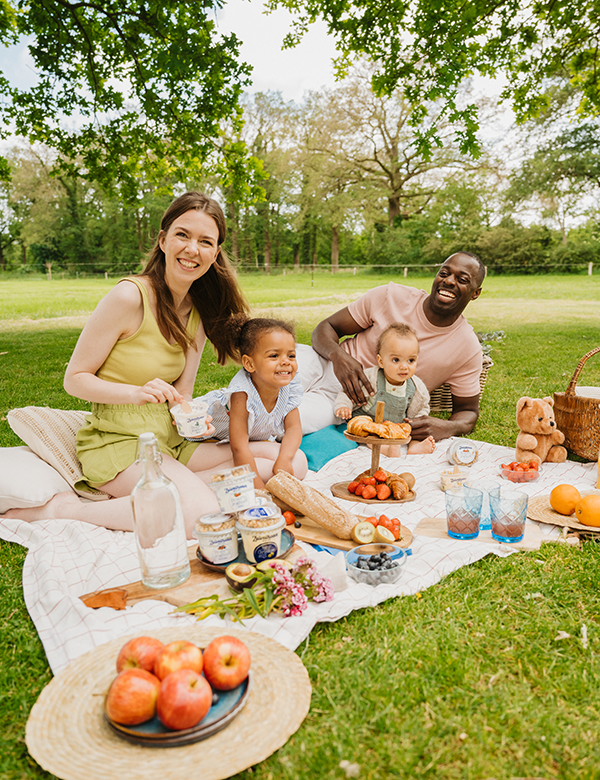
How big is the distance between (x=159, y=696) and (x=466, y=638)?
1.26 metres

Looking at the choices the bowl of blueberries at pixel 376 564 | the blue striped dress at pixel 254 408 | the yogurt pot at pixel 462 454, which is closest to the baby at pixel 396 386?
the yogurt pot at pixel 462 454

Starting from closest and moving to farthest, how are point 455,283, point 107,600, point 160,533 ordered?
point 107,600 → point 160,533 → point 455,283

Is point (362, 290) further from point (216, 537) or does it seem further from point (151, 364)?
point (216, 537)

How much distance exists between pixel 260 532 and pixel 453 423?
9.75 feet

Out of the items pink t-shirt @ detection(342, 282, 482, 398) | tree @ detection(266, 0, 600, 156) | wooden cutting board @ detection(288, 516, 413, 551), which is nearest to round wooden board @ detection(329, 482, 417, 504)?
wooden cutting board @ detection(288, 516, 413, 551)

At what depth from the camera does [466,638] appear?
225cm

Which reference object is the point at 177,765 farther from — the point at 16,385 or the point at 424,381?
the point at 16,385

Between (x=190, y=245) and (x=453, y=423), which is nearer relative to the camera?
(x=190, y=245)

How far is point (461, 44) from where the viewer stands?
691cm

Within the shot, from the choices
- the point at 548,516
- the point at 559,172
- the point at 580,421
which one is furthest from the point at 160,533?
the point at 559,172

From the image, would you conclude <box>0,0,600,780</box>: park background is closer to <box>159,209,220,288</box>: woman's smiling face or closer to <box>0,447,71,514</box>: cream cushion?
<box>0,447,71,514</box>: cream cushion

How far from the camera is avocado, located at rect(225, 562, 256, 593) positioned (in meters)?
2.44

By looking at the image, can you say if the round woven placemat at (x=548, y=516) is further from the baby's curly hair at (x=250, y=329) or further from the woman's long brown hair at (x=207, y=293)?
the woman's long brown hair at (x=207, y=293)

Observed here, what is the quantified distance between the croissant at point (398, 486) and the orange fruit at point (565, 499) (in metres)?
0.91
